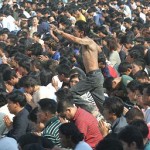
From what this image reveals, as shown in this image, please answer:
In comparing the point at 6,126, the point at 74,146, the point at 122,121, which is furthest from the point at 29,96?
the point at 74,146

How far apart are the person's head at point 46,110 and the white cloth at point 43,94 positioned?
0.91 m

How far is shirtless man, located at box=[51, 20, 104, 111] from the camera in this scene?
24.5ft

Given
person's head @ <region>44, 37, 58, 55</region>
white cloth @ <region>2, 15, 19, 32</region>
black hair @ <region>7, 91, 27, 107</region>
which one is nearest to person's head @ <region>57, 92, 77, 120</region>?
black hair @ <region>7, 91, 27, 107</region>

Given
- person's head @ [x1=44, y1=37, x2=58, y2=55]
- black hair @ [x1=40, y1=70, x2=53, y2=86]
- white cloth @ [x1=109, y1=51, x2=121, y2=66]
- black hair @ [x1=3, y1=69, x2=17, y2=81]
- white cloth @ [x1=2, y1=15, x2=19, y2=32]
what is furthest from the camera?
white cloth @ [x1=2, y1=15, x2=19, y2=32]

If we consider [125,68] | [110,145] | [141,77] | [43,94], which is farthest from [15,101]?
[125,68]

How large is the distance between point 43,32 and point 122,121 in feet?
26.2

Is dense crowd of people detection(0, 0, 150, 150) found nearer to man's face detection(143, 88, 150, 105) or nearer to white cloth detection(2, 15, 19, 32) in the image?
man's face detection(143, 88, 150, 105)

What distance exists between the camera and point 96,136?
19.4 feet

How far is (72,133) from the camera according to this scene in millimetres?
5137

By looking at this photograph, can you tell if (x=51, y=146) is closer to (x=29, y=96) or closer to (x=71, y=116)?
(x=71, y=116)

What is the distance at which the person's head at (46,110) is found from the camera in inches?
235

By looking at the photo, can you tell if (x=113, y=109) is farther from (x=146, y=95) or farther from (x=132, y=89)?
(x=132, y=89)

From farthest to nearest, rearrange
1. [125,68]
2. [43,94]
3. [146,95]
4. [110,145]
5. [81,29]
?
[125,68]
[81,29]
[43,94]
[146,95]
[110,145]

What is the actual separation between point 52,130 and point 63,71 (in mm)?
1975
